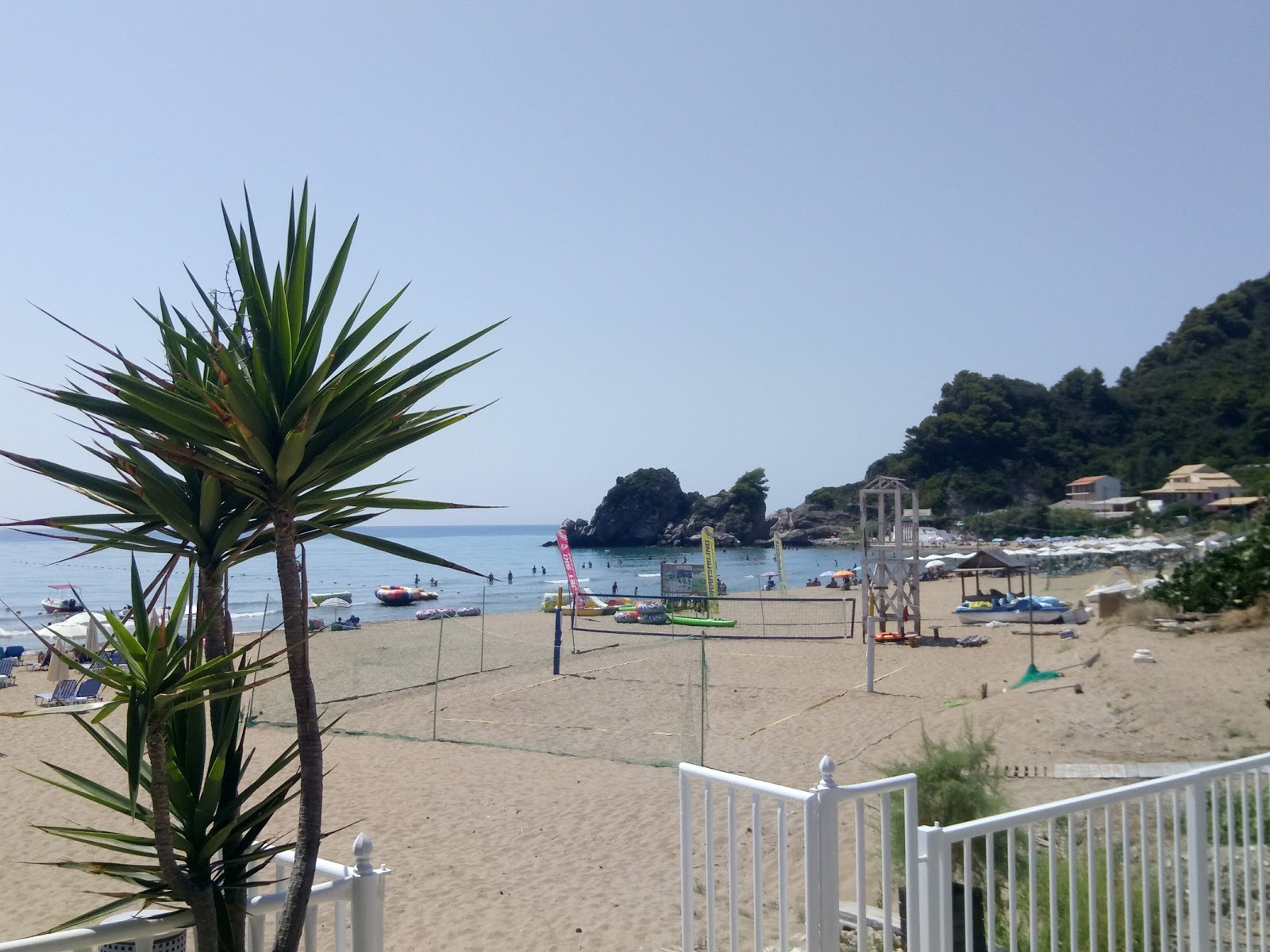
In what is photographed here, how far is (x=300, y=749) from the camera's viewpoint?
9.36 ft

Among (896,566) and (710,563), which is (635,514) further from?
(896,566)

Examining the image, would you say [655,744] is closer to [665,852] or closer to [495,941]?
[665,852]

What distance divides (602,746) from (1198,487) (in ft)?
218

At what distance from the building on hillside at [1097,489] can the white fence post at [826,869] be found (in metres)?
85.1

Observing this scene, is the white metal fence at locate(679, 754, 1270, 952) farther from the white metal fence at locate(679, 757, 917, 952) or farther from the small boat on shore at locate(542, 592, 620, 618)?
the small boat on shore at locate(542, 592, 620, 618)

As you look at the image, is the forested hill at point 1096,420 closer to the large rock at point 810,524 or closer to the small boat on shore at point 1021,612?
the large rock at point 810,524

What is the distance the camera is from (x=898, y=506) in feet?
69.5

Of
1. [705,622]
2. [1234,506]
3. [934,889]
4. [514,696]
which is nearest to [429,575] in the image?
[1234,506]

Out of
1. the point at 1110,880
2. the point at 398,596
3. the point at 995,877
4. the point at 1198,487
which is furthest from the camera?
the point at 1198,487

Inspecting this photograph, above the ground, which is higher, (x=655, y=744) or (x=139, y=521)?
(x=139, y=521)

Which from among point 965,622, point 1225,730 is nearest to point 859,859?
point 1225,730

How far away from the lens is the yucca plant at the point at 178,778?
8.44 ft

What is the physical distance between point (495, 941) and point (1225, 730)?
7.13m

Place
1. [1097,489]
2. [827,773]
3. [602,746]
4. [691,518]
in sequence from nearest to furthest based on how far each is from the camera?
[827,773]
[602,746]
[1097,489]
[691,518]
